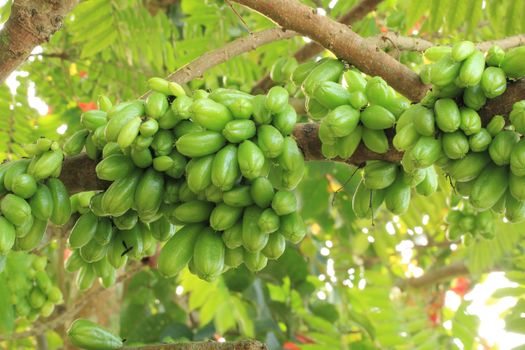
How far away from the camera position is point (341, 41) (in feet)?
6.48

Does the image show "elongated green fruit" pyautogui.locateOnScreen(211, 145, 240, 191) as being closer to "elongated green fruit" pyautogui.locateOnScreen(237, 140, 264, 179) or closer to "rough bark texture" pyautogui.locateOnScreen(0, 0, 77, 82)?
"elongated green fruit" pyautogui.locateOnScreen(237, 140, 264, 179)

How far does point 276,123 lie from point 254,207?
0.21m

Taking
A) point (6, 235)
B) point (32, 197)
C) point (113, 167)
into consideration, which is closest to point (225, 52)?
point (113, 167)

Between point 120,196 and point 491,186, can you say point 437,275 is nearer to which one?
point 491,186

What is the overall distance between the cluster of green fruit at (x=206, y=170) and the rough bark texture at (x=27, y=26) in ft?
0.80

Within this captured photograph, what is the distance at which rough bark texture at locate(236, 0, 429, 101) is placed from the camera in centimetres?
195

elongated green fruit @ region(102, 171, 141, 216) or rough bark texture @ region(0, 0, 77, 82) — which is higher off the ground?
rough bark texture @ region(0, 0, 77, 82)

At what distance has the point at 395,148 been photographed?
165 centimetres

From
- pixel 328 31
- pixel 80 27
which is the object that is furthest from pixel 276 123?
pixel 80 27

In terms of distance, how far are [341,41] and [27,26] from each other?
83 centimetres

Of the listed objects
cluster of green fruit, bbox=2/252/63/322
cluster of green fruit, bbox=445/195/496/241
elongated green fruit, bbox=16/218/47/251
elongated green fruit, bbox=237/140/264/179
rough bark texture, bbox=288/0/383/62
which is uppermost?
cluster of green fruit, bbox=2/252/63/322

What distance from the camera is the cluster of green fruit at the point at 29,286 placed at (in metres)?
3.14

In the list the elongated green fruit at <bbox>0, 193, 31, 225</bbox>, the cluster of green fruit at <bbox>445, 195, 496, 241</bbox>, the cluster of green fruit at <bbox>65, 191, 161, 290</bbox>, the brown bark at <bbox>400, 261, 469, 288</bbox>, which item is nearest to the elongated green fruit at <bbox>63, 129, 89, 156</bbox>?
the cluster of green fruit at <bbox>65, 191, 161, 290</bbox>

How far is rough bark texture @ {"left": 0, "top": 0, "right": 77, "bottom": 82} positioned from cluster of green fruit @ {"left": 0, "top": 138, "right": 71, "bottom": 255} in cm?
25
